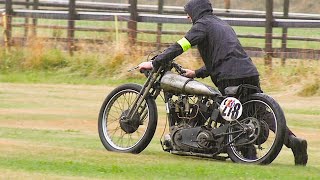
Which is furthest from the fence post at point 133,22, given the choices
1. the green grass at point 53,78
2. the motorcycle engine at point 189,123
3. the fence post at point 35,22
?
the motorcycle engine at point 189,123

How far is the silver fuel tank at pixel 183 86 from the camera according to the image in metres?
11.1

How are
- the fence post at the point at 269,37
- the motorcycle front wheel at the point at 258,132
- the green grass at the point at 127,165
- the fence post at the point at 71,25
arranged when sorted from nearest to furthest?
the green grass at the point at 127,165 < the motorcycle front wheel at the point at 258,132 < the fence post at the point at 269,37 < the fence post at the point at 71,25

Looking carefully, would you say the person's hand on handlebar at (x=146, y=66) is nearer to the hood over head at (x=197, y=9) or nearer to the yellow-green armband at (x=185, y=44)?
the yellow-green armband at (x=185, y=44)

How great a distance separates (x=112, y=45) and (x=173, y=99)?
12878 millimetres

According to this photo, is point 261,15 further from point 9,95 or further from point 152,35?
point 9,95

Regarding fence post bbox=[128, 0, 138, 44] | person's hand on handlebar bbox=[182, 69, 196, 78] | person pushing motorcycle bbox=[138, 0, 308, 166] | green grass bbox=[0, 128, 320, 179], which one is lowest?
fence post bbox=[128, 0, 138, 44]

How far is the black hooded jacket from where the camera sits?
11000 millimetres

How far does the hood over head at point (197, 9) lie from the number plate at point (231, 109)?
3.26ft

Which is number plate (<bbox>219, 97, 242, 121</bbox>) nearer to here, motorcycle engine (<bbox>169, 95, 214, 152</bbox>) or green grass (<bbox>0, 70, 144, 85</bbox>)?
motorcycle engine (<bbox>169, 95, 214, 152</bbox>)

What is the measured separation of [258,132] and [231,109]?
35 centimetres

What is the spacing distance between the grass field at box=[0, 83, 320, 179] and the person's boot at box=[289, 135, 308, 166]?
11 centimetres

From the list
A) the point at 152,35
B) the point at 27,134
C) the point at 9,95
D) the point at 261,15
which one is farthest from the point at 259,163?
the point at 261,15

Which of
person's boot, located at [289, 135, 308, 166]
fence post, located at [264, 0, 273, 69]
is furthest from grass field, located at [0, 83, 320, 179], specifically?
fence post, located at [264, 0, 273, 69]

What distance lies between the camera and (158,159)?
11.0 metres
